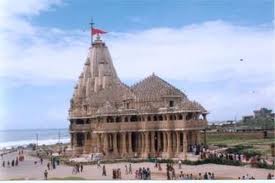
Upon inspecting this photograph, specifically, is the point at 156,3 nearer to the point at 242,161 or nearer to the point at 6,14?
the point at 6,14

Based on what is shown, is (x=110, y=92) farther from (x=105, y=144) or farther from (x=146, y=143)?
(x=146, y=143)

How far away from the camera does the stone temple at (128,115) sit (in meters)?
30.2

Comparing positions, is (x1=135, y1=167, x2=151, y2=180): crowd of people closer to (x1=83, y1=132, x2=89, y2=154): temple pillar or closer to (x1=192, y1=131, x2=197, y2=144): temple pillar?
(x1=192, y1=131, x2=197, y2=144): temple pillar

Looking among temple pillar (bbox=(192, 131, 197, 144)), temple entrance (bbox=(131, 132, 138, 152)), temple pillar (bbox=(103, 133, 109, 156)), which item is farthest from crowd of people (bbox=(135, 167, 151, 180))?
temple pillar (bbox=(103, 133, 109, 156))

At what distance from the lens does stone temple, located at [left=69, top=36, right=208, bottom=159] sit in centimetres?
3023

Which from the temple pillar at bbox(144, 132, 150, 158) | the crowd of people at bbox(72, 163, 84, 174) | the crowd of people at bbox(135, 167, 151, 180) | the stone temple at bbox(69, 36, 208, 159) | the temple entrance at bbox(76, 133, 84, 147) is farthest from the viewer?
the temple entrance at bbox(76, 133, 84, 147)

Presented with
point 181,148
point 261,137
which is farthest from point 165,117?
point 261,137

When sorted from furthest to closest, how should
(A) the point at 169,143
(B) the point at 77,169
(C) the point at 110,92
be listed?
(C) the point at 110,92, (A) the point at 169,143, (B) the point at 77,169

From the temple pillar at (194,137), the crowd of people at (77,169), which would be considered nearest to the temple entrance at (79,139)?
the crowd of people at (77,169)

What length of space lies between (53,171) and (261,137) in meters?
21.1

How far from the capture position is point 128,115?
31953 mm

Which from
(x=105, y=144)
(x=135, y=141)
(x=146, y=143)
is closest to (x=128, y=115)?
(x=135, y=141)

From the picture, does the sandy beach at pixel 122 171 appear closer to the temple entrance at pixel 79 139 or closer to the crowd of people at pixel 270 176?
the crowd of people at pixel 270 176

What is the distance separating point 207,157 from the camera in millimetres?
28125
